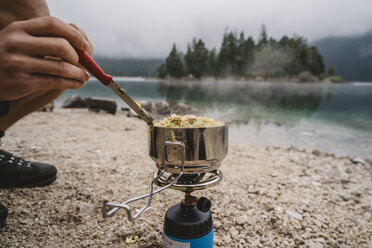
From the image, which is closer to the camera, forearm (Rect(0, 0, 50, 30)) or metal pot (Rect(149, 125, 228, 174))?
metal pot (Rect(149, 125, 228, 174))

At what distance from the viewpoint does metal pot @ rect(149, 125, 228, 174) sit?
45.3 inches

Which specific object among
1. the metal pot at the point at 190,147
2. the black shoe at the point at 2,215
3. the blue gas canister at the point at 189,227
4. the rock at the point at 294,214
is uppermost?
the metal pot at the point at 190,147

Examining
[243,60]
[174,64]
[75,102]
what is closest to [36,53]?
[75,102]

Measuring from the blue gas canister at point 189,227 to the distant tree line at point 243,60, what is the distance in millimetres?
41766

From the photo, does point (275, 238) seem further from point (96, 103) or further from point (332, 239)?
point (96, 103)

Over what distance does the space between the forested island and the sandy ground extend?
39741mm

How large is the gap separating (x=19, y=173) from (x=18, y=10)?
1.55 m

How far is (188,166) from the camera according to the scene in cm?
120

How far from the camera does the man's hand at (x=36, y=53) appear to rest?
0.94m

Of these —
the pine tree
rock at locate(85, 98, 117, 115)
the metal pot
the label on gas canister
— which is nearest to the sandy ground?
the label on gas canister

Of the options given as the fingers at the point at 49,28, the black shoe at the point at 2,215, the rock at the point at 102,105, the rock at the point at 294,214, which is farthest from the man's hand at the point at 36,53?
the rock at the point at 102,105

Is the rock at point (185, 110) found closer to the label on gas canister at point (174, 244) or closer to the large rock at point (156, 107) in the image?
the large rock at point (156, 107)

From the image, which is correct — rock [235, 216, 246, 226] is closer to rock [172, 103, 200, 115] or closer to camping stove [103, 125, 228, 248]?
camping stove [103, 125, 228, 248]

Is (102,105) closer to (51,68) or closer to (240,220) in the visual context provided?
(240,220)
